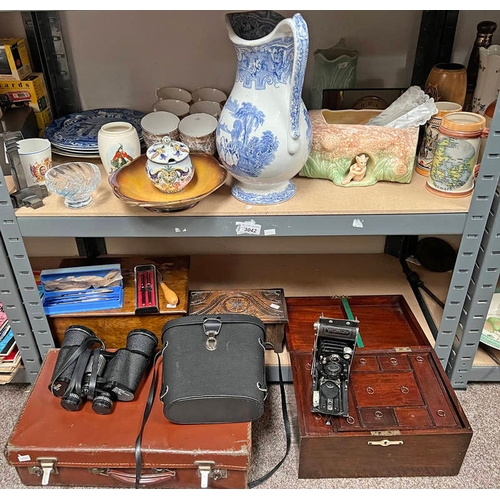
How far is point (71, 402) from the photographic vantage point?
1040 millimetres

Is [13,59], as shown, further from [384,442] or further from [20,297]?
[384,442]

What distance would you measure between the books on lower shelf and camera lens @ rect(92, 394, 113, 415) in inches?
12.4

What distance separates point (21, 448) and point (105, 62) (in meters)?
0.86

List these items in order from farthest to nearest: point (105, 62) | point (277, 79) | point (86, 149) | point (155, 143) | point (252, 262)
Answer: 1. point (252, 262)
2. point (105, 62)
3. point (86, 149)
4. point (155, 143)
5. point (277, 79)

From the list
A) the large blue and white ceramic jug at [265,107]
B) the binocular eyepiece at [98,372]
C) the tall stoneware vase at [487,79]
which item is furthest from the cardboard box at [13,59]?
the tall stoneware vase at [487,79]

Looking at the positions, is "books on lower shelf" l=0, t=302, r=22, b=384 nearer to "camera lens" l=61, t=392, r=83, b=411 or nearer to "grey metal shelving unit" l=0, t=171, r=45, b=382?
"grey metal shelving unit" l=0, t=171, r=45, b=382

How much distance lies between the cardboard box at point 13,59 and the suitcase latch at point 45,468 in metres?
0.80

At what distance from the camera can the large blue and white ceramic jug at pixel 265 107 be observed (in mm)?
890

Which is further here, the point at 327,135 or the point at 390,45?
the point at 390,45

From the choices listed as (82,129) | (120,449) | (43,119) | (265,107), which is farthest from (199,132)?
(120,449)

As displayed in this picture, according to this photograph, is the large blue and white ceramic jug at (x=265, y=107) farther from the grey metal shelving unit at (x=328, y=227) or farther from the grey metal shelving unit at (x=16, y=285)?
the grey metal shelving unit at (x=16, y=285)

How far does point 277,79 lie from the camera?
0.91m
